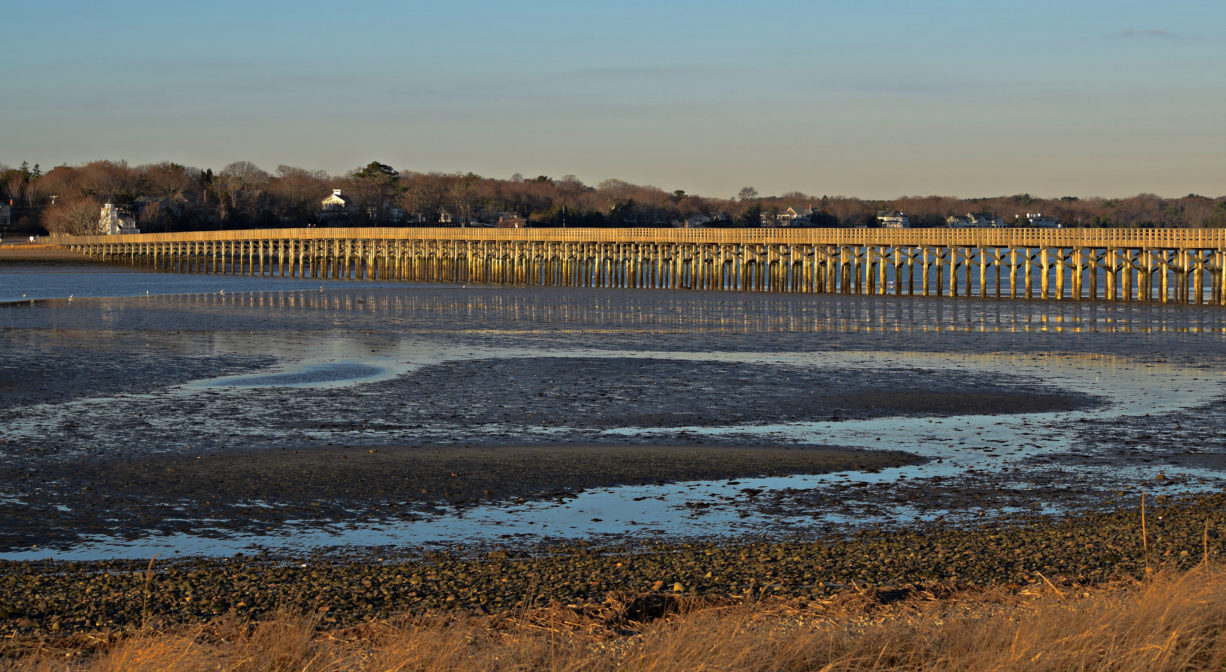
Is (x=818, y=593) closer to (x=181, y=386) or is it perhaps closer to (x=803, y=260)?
(x=181, y=386)

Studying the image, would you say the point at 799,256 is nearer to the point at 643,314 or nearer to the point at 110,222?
the point at 643,314

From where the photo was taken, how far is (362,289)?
70.9m

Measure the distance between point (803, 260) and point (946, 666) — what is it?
61340 mm

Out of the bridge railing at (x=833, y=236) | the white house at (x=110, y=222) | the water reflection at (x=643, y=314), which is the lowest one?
the water reflection at (x=643, y=314)

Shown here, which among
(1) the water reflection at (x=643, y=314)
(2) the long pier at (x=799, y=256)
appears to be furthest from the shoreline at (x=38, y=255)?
(1) the water reflection at (x=643, y=314)

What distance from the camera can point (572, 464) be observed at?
15086 millimetres

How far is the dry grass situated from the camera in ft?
22.5

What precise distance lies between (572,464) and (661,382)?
28.7 ft

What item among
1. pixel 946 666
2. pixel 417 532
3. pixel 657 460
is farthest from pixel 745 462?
pixel 946 666

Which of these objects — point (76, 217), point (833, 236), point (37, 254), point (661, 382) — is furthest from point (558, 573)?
point (76, 217)

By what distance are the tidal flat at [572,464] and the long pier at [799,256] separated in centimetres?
2384

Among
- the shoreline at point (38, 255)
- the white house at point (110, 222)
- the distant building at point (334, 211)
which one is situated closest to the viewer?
the shoreline at point (38, 255)

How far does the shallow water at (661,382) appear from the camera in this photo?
40.0 ft

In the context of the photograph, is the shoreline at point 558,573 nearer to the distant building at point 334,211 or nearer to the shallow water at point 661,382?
the shallow water at point 661,382
